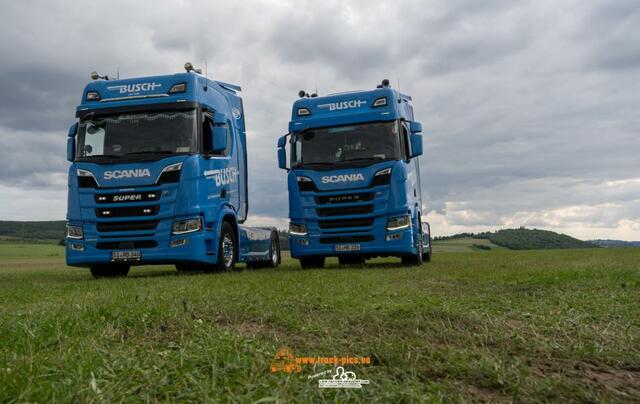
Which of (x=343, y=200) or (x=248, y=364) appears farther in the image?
(x=343, y=200)

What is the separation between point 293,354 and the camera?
3.15m

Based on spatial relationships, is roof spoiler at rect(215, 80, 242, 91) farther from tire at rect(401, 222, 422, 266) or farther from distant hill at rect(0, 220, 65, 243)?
distant hill at rect(0, 220, 65, 243)

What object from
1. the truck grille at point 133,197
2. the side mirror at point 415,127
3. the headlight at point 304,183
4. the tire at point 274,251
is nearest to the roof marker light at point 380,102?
the side mirror at point 415,127

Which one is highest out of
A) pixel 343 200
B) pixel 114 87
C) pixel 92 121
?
pixel 114 87

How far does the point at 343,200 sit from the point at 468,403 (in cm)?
1077

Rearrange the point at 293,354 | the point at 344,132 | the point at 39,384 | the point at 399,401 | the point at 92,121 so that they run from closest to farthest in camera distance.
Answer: the point at 399,401 < the point at 39,384 < the point at 293,354 < the point at 92,121 < the point at 344,132

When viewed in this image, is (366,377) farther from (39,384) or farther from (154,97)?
(154,97)

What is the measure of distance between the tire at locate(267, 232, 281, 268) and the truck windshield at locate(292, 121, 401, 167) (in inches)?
129

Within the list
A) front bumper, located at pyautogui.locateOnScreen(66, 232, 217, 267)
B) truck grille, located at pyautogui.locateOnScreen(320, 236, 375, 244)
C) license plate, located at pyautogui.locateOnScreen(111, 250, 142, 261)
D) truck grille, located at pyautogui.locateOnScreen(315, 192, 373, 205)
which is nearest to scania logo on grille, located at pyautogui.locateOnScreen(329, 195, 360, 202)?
truck grille, located at pyautogui.locateOnScreen(315, 192, 373, 205)

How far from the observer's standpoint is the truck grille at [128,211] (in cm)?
1082

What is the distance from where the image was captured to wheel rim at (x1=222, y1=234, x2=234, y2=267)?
1239 centimetres

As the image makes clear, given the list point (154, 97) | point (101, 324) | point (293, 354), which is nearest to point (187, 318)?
point (101, 324)

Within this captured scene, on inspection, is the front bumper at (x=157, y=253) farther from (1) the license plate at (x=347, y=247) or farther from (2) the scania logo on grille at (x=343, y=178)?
(1) the license plate at (x=347, y=247)

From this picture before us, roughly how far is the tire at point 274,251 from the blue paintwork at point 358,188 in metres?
2.29
